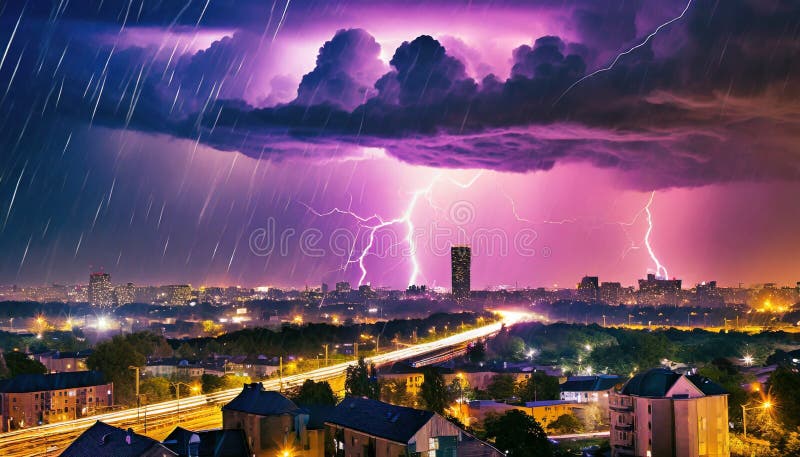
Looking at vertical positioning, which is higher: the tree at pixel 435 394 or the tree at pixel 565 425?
the tree at pixel 435 394

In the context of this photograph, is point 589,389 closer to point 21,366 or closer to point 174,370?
point 174,370

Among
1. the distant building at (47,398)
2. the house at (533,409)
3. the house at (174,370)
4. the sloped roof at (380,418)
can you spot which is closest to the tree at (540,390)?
the house at (533,409)

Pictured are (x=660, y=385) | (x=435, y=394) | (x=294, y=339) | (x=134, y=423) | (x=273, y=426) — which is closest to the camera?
(x=273, y=426)

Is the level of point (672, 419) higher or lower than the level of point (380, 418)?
lower

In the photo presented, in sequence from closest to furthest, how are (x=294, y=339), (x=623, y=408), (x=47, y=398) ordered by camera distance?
1. (x=623, y=408)
2. (x=47, y=398)
3. (x=294, y=339)

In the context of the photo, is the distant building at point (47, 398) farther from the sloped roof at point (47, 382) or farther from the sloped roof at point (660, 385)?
the sloped roof at point (660, 385)

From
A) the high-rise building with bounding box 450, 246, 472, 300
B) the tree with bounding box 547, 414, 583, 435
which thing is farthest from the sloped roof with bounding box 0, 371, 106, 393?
the high-rise building with bounding box 450, 246, 472, 300

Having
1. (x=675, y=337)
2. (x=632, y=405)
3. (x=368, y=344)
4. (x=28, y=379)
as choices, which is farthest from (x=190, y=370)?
(x=675, y=337)

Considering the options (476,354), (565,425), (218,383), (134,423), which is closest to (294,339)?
(476,354)
